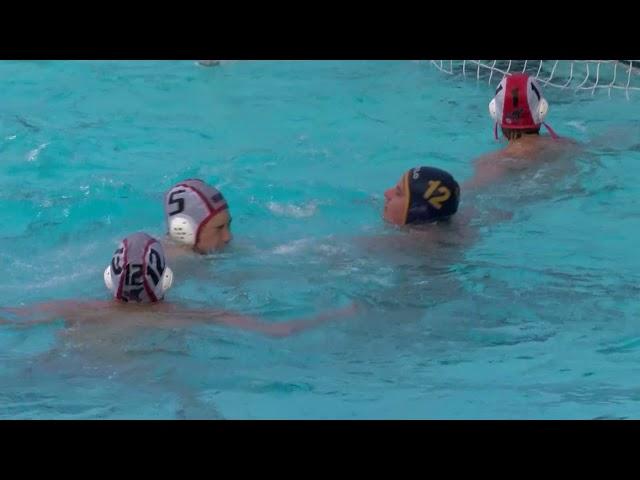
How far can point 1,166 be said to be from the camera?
910cm

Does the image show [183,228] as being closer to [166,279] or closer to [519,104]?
[166,279]

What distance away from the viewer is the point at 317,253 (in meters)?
7.04

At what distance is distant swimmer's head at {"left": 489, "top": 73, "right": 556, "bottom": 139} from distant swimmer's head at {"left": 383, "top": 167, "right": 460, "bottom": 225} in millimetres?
1339

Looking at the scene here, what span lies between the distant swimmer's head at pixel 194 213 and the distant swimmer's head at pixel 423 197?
122 cm

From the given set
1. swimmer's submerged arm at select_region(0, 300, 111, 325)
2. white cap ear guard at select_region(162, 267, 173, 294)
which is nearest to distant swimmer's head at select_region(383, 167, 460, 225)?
white cap ear guard at select_region(162, 267, 173, 294)

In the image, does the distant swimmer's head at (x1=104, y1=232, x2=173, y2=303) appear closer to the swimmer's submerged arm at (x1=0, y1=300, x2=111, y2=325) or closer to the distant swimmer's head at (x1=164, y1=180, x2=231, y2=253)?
the swimmer's submerged arm at (x1=0, y1=300, x2=111, y2=325)

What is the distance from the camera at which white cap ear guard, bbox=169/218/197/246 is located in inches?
245

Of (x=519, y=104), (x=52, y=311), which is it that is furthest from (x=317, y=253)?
(x=519, y=104)

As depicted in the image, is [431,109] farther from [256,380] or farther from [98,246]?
[256,380]

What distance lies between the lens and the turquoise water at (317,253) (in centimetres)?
532

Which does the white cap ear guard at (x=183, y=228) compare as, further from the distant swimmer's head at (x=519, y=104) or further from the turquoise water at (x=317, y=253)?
the distant swimmer's head at (x=519, y=104)

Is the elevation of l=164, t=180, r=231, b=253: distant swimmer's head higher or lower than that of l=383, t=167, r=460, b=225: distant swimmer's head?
lower

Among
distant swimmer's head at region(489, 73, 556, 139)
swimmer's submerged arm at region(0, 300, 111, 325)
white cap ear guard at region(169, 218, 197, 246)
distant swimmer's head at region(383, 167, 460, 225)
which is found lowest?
swimmer's submerged arm at region(0, 300, 111, 325)

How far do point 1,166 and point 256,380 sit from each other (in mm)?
4657
